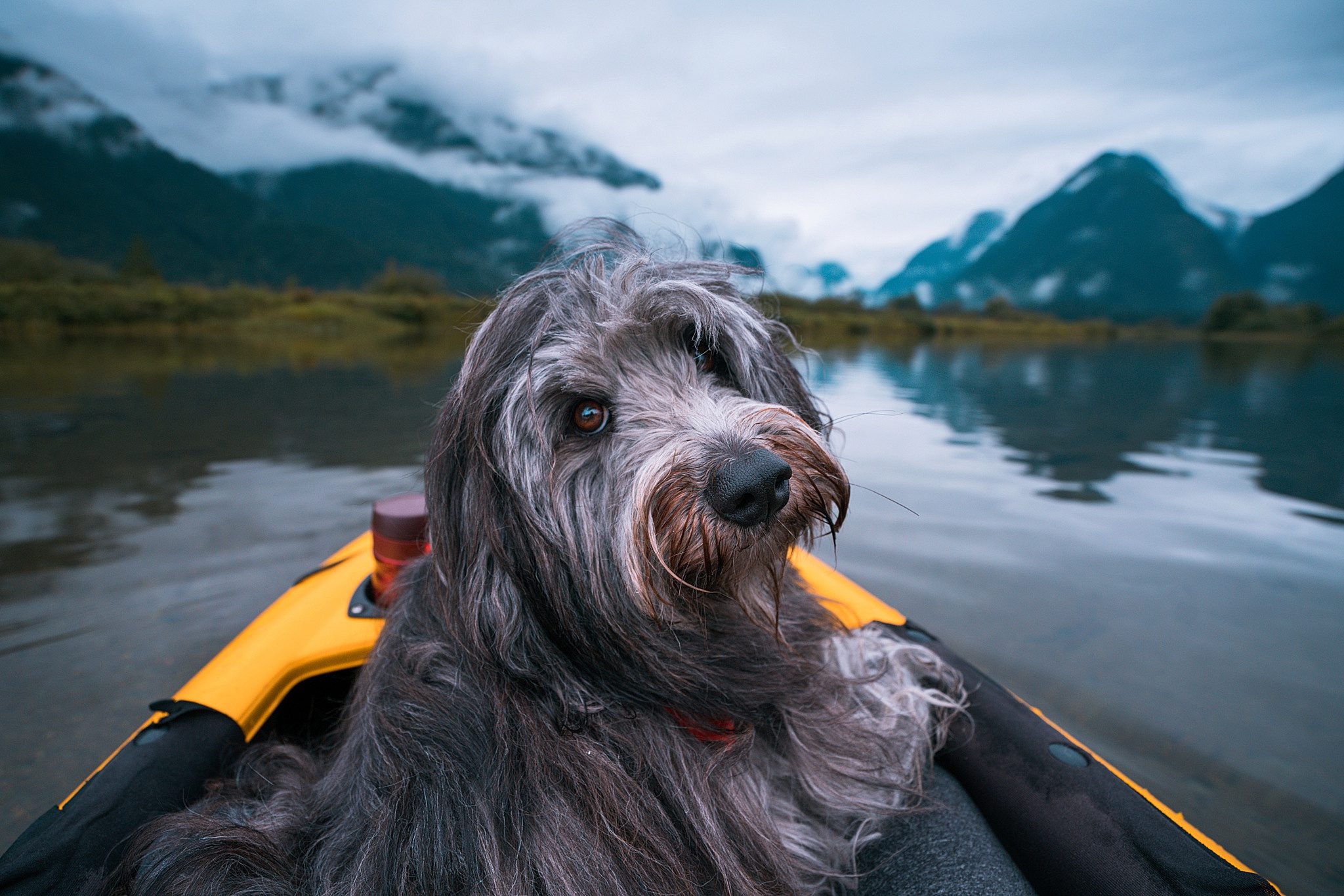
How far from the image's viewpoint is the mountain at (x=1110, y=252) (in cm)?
13050

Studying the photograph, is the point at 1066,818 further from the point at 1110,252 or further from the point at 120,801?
the point at 1110,252

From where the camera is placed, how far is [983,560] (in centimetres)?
529

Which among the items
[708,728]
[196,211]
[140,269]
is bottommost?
[708,728]

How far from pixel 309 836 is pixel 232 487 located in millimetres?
6529

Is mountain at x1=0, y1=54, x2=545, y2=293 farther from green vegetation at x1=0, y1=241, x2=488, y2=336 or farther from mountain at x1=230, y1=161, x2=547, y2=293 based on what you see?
green vegetation at x1=0, y1=241, x2=488, y2=336

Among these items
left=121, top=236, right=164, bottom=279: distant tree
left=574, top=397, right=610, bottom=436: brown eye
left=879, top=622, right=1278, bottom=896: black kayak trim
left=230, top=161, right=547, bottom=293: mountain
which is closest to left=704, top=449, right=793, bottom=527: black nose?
left=574, top=397, right=610, bottom=436: brown eye

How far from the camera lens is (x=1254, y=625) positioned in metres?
4.21

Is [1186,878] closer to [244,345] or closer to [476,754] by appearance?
[476,754]

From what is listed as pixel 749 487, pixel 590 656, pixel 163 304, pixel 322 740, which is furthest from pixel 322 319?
pixel 749 487

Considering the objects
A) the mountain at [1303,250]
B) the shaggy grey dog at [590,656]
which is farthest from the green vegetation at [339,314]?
the mountain at [1303,250]

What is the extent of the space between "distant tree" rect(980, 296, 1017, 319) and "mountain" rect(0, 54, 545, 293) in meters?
64.8

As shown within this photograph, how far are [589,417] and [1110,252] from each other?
18184cm

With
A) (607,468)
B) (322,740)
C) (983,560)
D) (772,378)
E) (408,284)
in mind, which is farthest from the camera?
(408,284)

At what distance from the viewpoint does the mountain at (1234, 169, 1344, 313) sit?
9381cm
